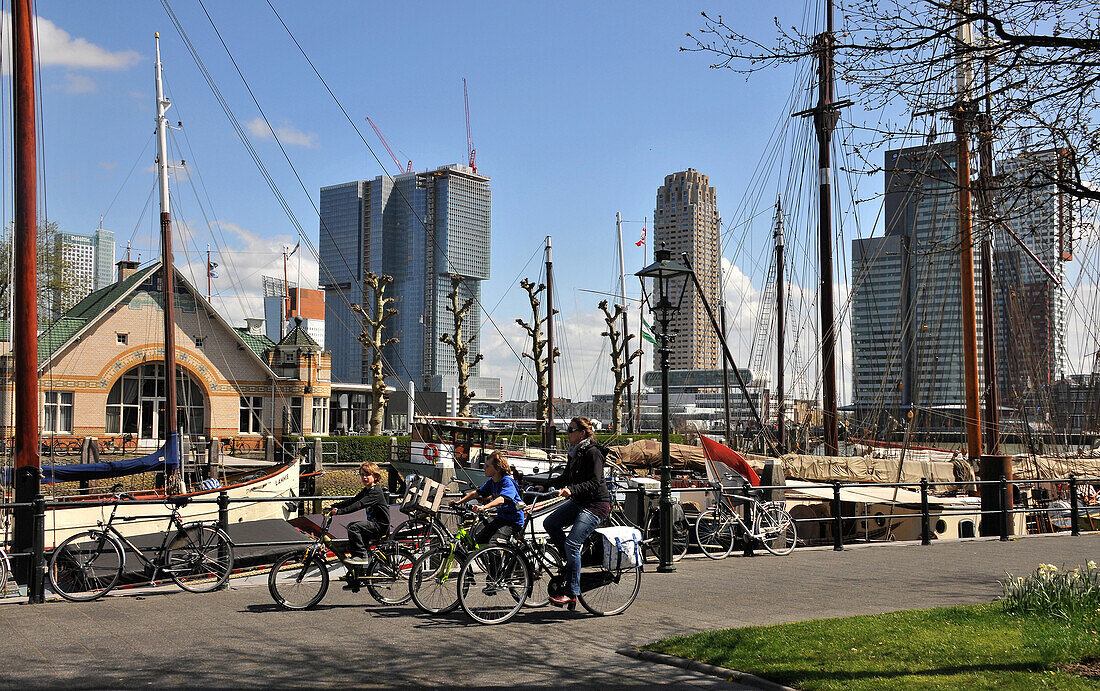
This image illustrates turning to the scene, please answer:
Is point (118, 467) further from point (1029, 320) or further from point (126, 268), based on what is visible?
point (1029, 320)

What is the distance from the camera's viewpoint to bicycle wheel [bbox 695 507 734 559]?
14359 millimetres

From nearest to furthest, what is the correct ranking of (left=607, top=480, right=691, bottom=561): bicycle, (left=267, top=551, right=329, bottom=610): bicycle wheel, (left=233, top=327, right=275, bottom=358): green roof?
(left=267, top=551, right=329, bottom=610): bicycle wheel
(left=607, top=480, right=691, bottom=561): bicycle
(left=233, top=327, right=275, bottom=358): green roof

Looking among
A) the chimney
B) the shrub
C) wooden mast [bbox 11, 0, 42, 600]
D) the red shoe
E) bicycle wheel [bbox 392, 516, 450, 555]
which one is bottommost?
the red shoe

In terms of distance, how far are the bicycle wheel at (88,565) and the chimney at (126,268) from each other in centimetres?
4435

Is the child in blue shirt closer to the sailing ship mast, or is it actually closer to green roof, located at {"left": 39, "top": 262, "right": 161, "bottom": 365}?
the sailing ship mast

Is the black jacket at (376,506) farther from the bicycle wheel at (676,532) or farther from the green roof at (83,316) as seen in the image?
the green roof at (83,316)

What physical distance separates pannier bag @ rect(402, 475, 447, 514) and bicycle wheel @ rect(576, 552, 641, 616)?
1.73 m

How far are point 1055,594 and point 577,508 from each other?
4304 millimetres

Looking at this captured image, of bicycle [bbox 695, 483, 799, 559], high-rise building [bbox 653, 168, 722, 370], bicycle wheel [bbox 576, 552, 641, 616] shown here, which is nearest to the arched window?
bicycle [bbox 695, 483, 799, 559]

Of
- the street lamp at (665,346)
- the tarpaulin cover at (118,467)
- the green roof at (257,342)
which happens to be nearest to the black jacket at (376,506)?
the street lamp at (665,346)

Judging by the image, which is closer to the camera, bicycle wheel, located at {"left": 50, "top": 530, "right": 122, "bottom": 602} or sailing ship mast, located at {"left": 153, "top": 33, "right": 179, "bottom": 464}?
bicycle wheel, located at {"left": 50, "top": 530, "right": 122, "bottom": 602}

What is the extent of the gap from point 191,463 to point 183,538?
22955 millimetres

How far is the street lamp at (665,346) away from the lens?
1287cm

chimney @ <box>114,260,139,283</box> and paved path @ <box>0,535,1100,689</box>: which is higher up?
chimney @ <box>114,260,139,283</box>
